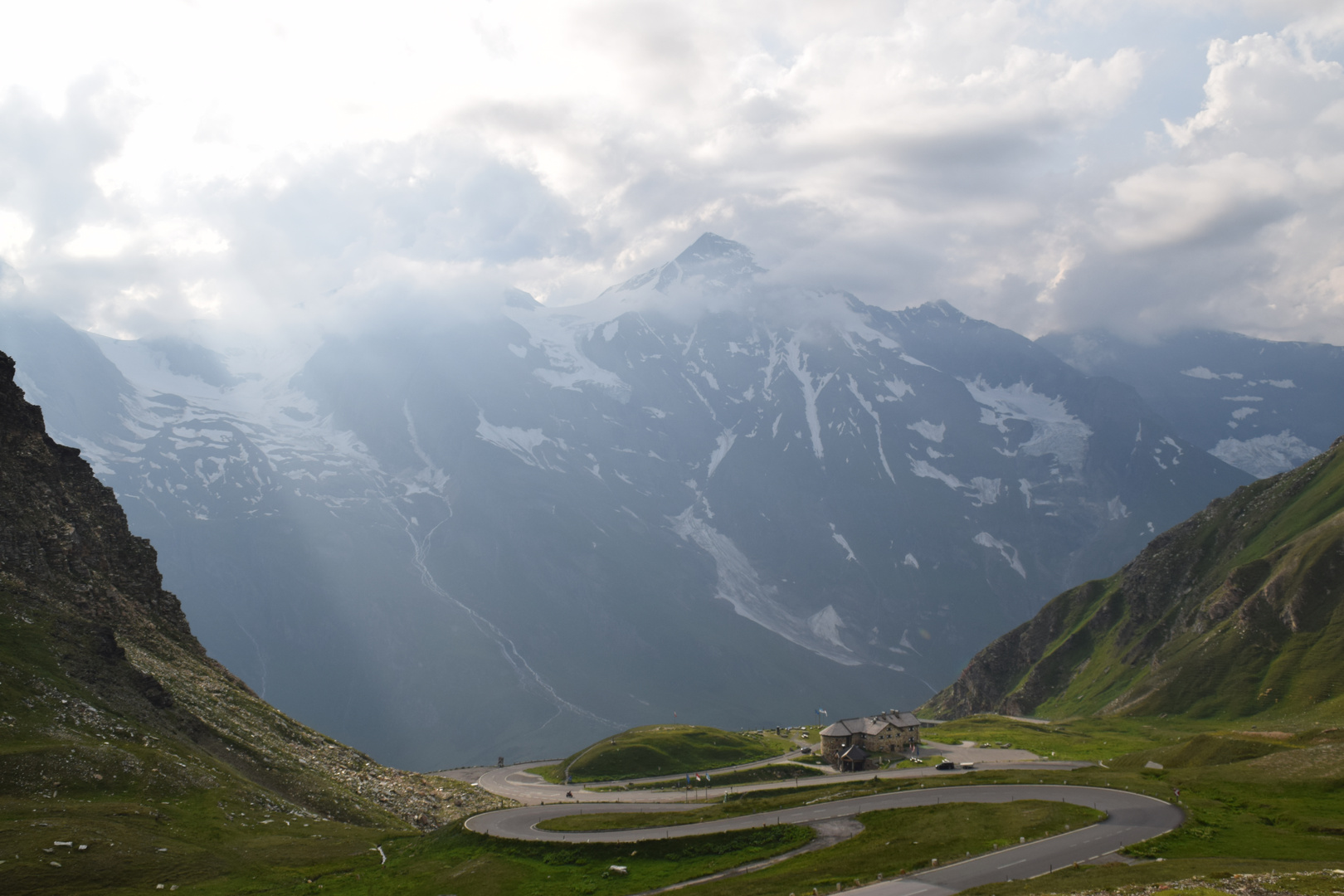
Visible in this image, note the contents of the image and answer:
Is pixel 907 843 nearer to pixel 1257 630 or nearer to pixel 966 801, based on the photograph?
pixel 966 801

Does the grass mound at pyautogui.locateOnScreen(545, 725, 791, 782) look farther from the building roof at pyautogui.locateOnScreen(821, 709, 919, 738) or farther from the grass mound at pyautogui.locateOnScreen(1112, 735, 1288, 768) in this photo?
the grass mound at pyautogui.locateOnScreen(1112, 735, 1288, 768)

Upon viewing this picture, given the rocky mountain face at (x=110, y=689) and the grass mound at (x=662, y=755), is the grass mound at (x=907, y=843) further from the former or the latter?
the grass mound at (x=662, y=755)

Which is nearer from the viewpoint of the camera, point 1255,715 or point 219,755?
point 219,755

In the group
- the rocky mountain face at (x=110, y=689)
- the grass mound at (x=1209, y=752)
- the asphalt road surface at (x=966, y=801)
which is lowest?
the grass mound at (x=1209, y=752)

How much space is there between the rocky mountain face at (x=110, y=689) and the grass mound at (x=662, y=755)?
27.2m

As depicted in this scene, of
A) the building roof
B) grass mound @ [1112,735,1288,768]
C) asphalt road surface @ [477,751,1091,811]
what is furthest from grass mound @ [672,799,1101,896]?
the building roof

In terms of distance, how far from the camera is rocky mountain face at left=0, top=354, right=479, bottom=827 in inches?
2768

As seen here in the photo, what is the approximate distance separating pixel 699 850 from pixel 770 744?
95.8 m

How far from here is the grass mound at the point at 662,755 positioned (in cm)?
13688

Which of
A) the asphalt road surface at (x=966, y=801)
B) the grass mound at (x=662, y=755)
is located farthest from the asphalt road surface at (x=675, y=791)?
the asphalt road surface at (x=966, y=801)

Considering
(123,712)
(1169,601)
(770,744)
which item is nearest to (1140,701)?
(1169,601)

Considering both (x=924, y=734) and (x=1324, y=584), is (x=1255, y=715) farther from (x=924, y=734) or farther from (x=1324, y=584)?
(x=924, y=734)

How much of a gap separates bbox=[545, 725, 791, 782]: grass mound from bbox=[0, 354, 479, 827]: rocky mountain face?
27188 millimetres

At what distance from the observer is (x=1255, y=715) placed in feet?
443
